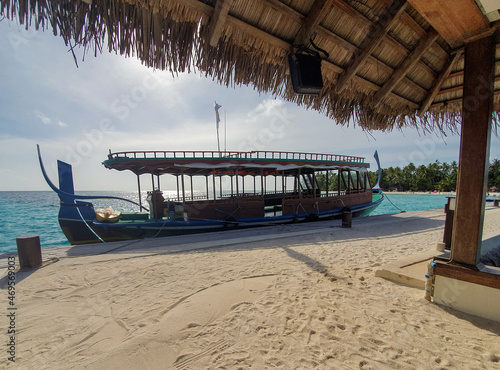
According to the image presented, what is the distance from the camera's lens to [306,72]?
233 centimetres

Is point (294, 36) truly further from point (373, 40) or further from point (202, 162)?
point (202, 162)

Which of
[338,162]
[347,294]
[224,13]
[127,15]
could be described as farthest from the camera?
[338,162]

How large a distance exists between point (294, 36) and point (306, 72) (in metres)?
0.46

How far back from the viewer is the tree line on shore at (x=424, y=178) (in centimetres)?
5981

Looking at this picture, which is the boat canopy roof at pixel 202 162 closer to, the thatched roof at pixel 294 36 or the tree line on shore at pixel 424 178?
the thatched roof at pixel 294 36

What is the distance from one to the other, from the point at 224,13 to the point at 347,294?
12.3 ft

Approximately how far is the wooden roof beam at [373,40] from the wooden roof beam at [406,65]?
0.56 meters

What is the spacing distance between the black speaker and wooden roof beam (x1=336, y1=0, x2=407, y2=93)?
65cm

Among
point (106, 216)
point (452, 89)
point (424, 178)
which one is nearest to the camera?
point (452, 89)

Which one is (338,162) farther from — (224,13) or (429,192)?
(429,192)

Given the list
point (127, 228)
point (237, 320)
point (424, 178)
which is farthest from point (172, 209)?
point (424, 178)

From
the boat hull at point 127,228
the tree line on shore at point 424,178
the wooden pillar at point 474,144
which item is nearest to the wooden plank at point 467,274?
the wooden pillar at point 474,144

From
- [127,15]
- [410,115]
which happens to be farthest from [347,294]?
[127,15]

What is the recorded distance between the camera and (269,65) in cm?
281
